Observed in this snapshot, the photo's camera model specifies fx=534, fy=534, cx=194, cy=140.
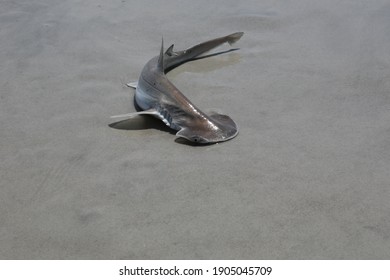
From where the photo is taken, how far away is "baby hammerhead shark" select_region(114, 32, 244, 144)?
450cm

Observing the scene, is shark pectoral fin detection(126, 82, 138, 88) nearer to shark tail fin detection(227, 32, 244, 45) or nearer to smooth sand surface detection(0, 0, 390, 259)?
smooth sand surface detection(0, 0, 390, 259)

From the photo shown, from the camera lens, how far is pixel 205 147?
4461 millimetres

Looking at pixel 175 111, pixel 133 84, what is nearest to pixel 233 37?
pixel 133 84

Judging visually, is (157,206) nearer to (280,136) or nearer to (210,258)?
(210,258)

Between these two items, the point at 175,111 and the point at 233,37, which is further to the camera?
the point at 233,37

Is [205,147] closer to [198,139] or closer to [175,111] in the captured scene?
[198,139]

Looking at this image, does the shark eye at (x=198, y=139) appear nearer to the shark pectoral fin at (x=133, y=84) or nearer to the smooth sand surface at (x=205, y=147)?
the smooth sand surface at (x=205, y=147)

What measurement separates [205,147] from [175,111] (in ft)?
1.57

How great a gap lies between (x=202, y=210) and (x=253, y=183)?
0.49m

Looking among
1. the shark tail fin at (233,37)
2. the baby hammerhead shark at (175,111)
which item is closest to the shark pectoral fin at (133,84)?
the baby hammerhead shark at (175,111)

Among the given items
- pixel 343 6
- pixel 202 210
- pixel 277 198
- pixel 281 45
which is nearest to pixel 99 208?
pixel 202 210

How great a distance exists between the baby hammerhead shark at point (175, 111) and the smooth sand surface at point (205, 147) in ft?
0.39

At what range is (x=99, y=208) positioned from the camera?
3.89m
